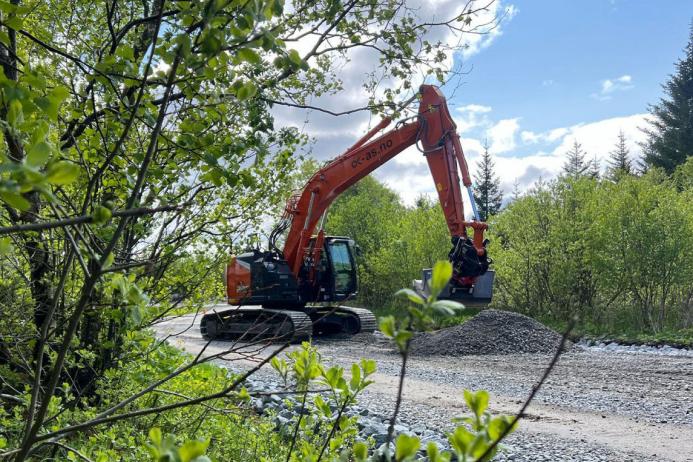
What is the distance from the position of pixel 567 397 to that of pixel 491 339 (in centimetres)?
548

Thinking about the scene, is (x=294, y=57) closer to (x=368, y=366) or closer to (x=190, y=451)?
(x=368, y=366)

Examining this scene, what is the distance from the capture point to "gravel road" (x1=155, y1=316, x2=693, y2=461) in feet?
17.4

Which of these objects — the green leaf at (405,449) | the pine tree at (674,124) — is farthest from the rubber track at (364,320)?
the pine tree at (674,124)

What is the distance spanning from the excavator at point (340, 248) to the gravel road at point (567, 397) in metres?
1.48

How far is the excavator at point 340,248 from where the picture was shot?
10.9 meters

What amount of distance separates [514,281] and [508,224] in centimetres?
196

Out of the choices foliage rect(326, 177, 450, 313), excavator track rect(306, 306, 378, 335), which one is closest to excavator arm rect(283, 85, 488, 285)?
excavator track rect(306, 306, 378, 335)

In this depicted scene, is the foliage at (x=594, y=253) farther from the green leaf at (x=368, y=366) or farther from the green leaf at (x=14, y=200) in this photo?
the green leaf at (x=14, y=200)

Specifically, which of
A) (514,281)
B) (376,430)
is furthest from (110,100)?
(514,281)

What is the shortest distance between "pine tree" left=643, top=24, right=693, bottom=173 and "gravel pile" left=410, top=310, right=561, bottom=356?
25470 millimetres

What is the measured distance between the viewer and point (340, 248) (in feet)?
47.3

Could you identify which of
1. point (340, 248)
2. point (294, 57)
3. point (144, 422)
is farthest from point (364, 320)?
point (294, 57)

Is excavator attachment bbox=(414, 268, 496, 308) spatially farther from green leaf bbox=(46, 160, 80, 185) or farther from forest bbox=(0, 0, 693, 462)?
green leaf bbox=(46, 160, 80, 185)

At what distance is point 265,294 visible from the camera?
541 inches
